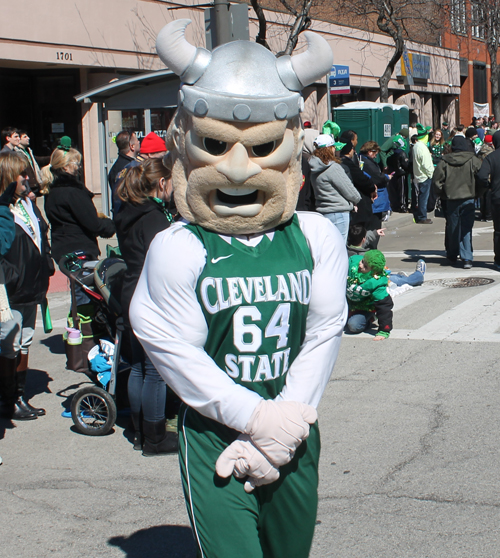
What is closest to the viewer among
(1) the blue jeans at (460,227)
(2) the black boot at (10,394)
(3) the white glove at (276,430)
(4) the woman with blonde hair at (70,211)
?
(3) the white glove at (276,430)

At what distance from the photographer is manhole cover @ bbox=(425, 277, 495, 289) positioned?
9.56 metres

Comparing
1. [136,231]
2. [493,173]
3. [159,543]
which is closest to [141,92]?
[493,173]

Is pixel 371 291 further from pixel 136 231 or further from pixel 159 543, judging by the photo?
pixel 159 543

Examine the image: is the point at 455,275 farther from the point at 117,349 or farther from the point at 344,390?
the point at 117,349

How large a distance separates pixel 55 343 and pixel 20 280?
2.47m

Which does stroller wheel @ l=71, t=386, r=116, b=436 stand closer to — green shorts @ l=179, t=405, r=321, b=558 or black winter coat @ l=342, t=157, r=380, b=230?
green shorts @ l=179, t=405, r=321, b=558

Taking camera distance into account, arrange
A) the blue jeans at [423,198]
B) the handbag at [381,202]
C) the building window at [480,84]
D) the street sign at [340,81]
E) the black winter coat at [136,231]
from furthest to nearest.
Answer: the building window at [480,84], the street sign at [340,81], the blue jeans at [423,198], the handbag at [381,202], the black winter coat at [136,231]

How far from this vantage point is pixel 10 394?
5512mm

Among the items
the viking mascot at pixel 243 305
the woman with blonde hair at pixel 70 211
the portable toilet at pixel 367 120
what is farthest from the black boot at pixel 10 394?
the portable toilet at pixel 367 120

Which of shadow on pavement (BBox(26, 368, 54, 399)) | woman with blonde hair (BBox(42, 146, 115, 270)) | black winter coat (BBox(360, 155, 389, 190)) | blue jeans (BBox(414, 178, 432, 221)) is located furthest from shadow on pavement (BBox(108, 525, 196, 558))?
blue jeans (BBox(414, 178, 432, 221))

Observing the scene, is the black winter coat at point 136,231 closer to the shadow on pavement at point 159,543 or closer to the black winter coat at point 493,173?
the shadow on pavement at point 159,543

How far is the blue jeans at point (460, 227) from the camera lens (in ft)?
35.6

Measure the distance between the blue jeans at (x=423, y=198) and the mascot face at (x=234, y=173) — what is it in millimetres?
14033

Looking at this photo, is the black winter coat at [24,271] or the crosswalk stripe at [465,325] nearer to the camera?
the black winter coat at [24,271]
